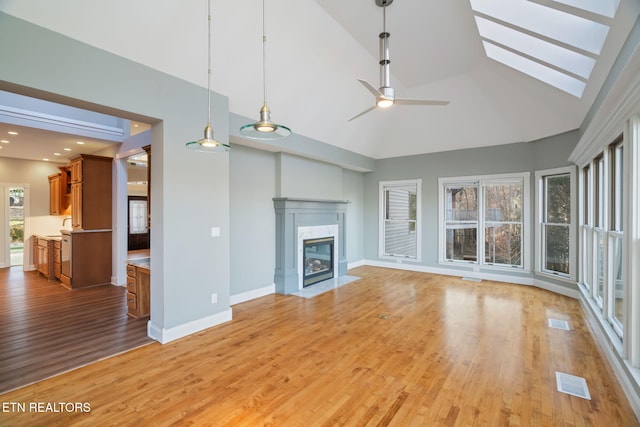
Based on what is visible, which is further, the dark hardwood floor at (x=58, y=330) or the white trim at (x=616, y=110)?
the dark hardwood floor at (x=58, y=330)

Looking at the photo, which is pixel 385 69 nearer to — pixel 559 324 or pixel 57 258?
pixel 559 324

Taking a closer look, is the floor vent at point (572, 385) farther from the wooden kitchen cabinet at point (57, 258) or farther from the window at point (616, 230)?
the wooden kitchen cabinet at point (57, 258)

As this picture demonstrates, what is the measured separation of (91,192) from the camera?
19.2ft

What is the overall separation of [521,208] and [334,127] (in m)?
4.20

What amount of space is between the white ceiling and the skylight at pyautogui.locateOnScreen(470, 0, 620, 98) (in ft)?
0.49

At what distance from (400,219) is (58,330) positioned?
6823 mm

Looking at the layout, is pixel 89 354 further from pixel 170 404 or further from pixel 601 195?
pixel 601 195

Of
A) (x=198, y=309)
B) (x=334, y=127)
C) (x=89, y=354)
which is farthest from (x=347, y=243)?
(x=89, y=354)

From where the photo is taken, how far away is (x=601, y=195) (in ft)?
12.1

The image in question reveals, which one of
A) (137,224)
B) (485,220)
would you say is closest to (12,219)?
(137,224)

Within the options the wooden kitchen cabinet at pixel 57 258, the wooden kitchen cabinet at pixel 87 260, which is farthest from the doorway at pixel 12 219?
the wooden kitchen cabinet at pixel 87 260

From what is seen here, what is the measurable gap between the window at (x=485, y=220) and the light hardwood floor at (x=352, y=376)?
2088mm

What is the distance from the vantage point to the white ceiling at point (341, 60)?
272 cm

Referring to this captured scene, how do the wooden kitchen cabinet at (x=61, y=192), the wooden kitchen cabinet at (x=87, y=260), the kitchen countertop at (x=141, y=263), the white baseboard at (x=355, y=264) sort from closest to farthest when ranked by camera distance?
1. the kitchen countertop at (x=141, y=263)
2. the wooden kitchen cabinet at (x=87, y=260)
3. the wooden kitchen cabinet at (x=61, y=192)
4. the white baseboard at (x=355, y=264)
